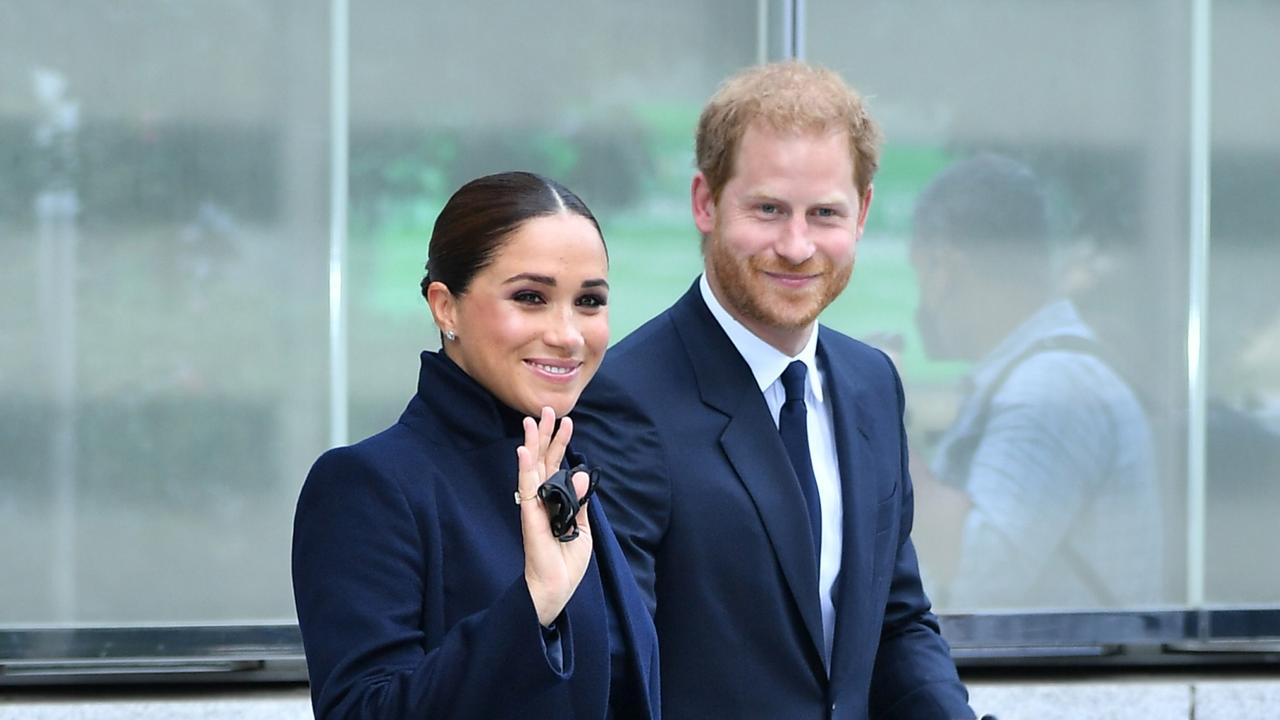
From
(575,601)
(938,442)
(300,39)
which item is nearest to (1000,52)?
(938,442)

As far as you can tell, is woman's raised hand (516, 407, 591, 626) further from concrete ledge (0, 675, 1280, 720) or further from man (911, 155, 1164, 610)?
man (911, 155, 1164, 610)

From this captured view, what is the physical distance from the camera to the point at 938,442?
5512mm

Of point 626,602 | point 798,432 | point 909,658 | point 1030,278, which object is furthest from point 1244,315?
point 626,602

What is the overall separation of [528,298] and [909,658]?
1.07 metres

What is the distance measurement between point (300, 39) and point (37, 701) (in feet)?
7.33

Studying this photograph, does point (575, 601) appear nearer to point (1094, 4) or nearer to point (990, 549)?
point (990, 549)

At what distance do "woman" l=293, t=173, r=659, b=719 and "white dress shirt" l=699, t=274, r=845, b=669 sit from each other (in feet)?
1.40

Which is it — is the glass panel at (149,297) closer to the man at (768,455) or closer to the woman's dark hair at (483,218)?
the man at (768,455)

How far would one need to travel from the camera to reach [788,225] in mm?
2635

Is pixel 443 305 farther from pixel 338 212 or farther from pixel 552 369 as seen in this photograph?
pixel 338 212

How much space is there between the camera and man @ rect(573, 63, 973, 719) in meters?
2.54

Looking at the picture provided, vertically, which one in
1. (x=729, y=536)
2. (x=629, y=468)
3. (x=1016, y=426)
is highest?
(x=629, y=468)

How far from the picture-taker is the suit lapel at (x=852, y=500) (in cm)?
261

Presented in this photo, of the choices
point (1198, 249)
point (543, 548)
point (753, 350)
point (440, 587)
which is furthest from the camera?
point (1198, 249)
